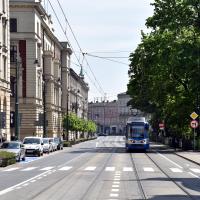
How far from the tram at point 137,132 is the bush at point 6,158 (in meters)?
21.6

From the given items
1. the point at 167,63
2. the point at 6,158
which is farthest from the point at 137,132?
the point at 6,158

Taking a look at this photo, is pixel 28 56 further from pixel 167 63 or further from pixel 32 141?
pixel 167 63

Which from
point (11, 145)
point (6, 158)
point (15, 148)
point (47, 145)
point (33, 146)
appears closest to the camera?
point (6, 158)

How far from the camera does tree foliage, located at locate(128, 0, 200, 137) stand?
174ft

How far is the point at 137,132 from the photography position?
5847 centimetres

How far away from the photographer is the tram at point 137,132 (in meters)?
58.2

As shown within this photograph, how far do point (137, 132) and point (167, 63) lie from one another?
9602 millimetres

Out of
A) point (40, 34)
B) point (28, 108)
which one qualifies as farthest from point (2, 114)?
point (40, 34)

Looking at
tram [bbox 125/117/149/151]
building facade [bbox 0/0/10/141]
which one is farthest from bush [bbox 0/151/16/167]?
tram [bbox 125/117/149/151]

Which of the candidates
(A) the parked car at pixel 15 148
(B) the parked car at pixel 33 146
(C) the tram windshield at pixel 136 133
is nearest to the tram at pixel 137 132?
(C) the tram windshield at pixel 136 133

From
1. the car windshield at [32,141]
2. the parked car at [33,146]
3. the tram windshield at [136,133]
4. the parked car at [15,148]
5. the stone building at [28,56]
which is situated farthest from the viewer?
the stone building at [28,56]

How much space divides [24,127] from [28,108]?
103 inches

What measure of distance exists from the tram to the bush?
21.6 m

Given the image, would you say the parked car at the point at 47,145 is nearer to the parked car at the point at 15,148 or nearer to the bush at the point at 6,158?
the parked car at the point at 15,148
